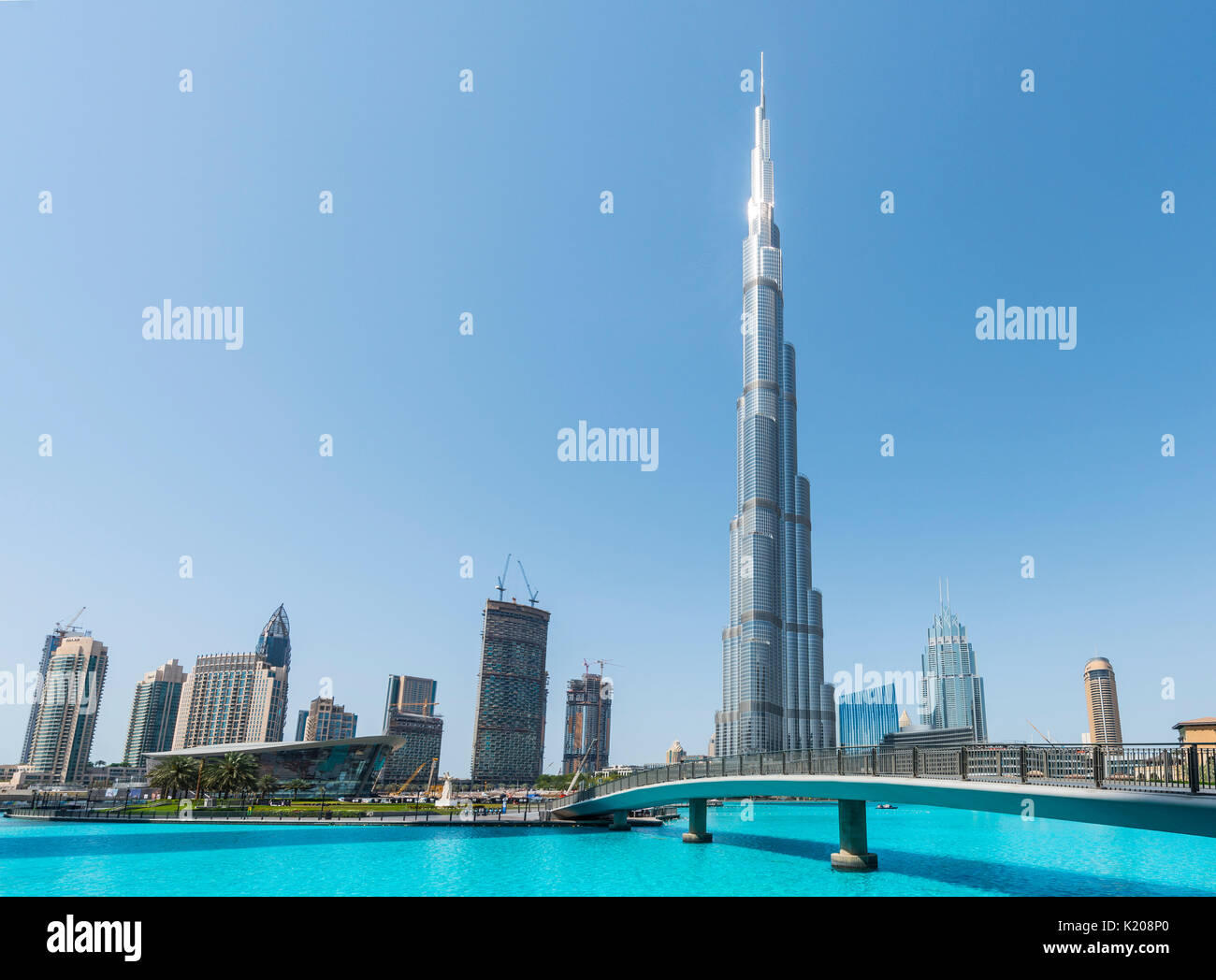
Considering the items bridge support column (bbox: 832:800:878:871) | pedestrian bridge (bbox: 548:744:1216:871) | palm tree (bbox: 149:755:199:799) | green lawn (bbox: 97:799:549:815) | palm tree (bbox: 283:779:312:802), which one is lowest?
palm tree (bbox: 283:779:312:802)

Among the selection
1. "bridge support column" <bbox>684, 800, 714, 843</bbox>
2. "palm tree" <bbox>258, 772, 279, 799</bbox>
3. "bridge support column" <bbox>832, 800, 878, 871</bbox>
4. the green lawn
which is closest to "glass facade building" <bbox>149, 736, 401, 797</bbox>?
"palm tree" <bbox>258, 772, 279, 799</bbox>

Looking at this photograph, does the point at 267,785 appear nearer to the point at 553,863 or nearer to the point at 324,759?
the point at 324,759

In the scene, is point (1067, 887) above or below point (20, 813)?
above

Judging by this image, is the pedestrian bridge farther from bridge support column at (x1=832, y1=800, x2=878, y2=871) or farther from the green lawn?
the green lawn

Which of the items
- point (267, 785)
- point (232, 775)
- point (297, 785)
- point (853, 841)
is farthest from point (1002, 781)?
point (297, 785)
